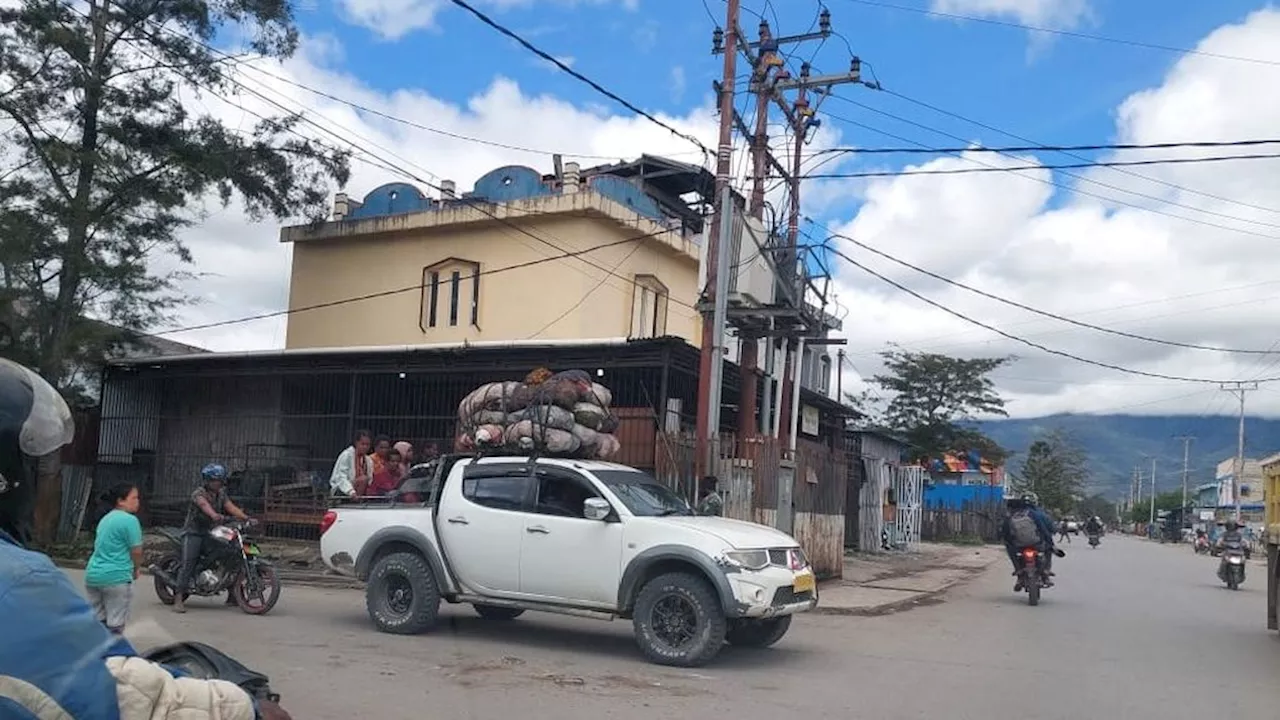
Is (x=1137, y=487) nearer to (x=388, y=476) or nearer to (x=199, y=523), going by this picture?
(x=388, y=476)

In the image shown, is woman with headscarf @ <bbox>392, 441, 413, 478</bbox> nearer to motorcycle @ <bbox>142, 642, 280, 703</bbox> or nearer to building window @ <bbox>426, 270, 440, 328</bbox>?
building window @ <bbox>426, 270, 440, 328</bbox>

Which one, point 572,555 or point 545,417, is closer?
point 572,555

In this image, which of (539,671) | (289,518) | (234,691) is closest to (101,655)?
(234,691)

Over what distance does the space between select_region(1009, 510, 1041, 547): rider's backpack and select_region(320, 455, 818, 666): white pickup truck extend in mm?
7893

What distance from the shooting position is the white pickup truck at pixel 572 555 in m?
9.48

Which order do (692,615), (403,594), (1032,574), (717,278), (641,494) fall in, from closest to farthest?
(692,615) → (641,494) → (403,594) → (717,278) → (1032,574)

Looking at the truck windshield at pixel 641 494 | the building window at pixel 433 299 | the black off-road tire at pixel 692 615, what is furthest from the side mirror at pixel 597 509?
the building window at pixel 433 299

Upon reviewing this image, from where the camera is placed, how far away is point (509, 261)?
2498 centimetres

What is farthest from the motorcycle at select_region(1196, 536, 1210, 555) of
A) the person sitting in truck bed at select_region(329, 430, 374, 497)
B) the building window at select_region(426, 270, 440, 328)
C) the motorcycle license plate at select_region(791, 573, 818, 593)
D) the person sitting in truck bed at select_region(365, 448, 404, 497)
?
the motorcycle license plate at select_region(791, 573, 818, 593)

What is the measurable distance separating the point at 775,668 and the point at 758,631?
839 mm

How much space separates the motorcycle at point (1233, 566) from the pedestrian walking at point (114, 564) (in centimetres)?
2084

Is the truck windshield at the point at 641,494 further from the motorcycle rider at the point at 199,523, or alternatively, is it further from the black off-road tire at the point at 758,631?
the motorcycle rider at the point at 199,523

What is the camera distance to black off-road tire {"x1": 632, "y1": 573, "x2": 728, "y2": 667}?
369 inches

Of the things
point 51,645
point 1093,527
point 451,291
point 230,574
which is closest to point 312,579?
point 230,574
